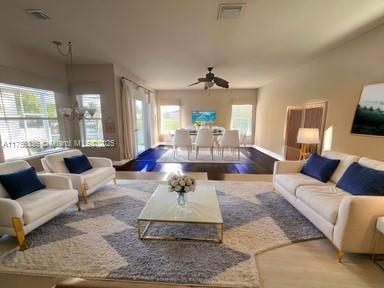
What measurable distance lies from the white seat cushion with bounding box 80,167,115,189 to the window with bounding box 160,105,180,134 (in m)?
5.70

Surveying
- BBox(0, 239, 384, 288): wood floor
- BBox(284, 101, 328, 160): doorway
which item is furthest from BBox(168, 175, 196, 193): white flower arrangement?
BBox(284, 101, 328, 160): doorway

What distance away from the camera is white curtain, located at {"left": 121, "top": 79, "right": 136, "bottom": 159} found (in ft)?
17.3

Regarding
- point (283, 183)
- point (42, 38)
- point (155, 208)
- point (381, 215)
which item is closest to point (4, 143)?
point (42, 38)

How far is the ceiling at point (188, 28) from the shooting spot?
2.27 m

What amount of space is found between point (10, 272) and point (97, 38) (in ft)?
11.1

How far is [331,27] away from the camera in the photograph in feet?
9.11

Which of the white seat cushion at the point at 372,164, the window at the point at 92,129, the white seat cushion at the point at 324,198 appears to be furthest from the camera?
the window at the point at 92,129

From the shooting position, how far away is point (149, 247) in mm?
1981

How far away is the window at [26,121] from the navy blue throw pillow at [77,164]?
4.42ft

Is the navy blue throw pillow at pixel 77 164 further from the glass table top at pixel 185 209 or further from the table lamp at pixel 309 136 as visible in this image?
the table lamp at pixel 309 136

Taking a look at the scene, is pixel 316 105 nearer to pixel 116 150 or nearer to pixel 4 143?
pixel 116 150

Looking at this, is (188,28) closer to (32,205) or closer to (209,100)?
(32,205)

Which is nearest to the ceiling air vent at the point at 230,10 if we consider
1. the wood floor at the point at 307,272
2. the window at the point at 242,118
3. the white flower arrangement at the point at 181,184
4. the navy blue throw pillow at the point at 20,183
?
the white flower arrangement at the point at 181,184

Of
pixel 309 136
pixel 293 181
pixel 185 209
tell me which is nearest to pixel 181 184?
pixel 185 209
